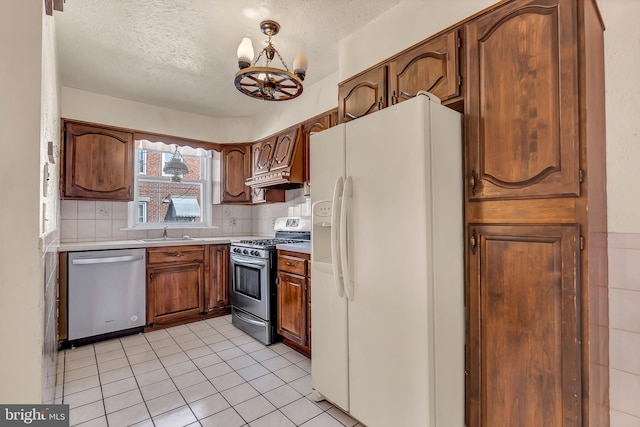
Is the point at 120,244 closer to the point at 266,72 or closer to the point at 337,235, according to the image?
the point at 266,72

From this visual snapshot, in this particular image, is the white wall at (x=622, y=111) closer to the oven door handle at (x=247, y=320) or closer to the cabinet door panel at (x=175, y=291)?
the oven door handle at (x=247, y=320)

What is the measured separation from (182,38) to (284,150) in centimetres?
147

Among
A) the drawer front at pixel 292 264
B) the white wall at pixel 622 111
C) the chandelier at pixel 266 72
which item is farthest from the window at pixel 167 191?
the white wall at pixel 622 111

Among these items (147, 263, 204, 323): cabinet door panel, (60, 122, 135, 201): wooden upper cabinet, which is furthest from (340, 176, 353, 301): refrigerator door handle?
(60, 122, 135, 201): wooden upper cabinet

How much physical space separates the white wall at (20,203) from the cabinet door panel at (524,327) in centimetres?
183

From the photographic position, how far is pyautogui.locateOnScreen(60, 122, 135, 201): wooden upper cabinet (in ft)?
10.7

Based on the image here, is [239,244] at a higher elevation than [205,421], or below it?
higher

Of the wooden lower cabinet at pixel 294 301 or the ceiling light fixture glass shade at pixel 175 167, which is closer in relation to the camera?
the wooden lower cabinet at pixel 294 301

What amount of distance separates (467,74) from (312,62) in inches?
63.3

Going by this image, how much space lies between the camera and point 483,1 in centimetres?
162

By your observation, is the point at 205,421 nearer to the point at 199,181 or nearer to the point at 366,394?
the point at 366,394

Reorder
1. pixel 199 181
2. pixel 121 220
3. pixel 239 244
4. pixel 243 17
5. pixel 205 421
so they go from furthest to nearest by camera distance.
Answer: pixel 199 181
pixel 121 220
pixel 239 244
pixel 243 17
pixel 205 421

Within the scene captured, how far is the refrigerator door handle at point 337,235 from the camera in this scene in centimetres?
177

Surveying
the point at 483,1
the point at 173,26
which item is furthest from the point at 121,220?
the point at 483,1
